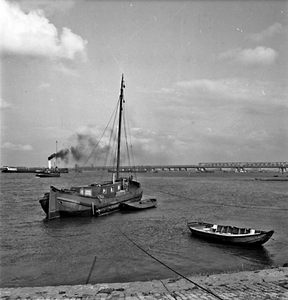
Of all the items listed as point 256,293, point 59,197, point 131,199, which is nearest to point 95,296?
point 256,293

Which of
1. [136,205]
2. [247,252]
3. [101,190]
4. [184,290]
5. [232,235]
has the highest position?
[101,190]

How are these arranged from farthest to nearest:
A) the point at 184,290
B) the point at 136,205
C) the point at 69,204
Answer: the point at 136,205, the point at 69,204, the point at 184,290

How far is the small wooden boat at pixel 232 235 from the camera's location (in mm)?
21484

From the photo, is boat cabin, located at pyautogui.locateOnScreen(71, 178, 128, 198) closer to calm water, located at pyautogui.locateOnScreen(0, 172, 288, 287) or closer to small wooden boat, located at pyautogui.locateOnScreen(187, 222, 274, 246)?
calm water, located at pyautogui.locateOnScreen(0, 172, 288, 287)

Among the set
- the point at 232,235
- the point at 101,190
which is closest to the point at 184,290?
the point at 232,235

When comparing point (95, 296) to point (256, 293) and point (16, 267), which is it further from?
point (16, 267)

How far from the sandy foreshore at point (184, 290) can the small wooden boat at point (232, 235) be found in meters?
8.81

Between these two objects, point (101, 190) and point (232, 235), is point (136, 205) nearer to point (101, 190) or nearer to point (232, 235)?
point (101, 190)

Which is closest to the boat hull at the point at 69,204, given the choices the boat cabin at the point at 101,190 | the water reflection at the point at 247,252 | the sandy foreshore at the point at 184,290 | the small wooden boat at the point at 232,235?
the boat cabin at the point at 101,190

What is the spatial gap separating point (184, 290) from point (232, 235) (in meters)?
11.8

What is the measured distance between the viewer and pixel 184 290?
1138 centimetres

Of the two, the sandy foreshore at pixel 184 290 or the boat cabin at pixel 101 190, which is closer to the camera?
the sandy foreshore at pixel 184 290

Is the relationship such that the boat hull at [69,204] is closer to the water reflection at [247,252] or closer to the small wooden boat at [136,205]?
the small wooden boat at [136,205]

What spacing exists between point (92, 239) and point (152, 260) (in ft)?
26.1
